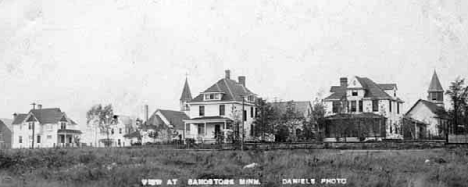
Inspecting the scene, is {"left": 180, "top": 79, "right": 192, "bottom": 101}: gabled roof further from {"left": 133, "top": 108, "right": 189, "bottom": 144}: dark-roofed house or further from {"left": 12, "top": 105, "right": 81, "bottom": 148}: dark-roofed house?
{"left": 12, "top": 105, "right": 81, "bottom": 148}: dark-roofed house

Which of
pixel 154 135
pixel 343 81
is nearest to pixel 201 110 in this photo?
pixel 154 135

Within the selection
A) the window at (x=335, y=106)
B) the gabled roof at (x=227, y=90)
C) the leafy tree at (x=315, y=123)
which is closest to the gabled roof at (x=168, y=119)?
the gabled roof at (x=227, y=90)

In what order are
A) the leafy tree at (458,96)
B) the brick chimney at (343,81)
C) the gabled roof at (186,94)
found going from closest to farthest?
the leafy tree at (458,96), the brick chimney at (343,81), the gabled roof at (186,94)

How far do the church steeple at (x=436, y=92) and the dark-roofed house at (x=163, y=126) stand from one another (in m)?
29.2

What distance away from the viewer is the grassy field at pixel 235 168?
21734mm

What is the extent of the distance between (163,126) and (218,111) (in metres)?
11.5

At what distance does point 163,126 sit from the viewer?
6988 centimetres

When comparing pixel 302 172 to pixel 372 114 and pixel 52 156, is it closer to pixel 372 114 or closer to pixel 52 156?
pixel 52 156

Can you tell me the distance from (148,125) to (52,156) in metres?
40.9

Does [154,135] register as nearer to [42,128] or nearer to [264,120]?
[264,120]

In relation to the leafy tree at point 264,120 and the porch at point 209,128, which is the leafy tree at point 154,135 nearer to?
the porch at point 209,128

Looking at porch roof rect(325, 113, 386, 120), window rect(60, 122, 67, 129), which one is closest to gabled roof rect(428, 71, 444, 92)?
porch roof rect(325, 113, 386, 120)

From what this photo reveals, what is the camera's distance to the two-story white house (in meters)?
58.5

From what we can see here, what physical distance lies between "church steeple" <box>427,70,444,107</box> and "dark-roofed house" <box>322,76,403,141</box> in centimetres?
1678
